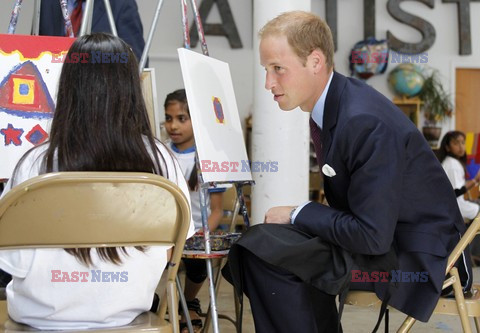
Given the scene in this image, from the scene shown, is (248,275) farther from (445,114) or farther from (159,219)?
(445,114)

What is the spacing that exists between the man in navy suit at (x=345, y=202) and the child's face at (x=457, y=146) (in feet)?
15.2

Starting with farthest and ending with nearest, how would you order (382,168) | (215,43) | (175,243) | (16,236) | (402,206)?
(215,43) → (402,206) → (382,168) → (175,243) → (16,236)

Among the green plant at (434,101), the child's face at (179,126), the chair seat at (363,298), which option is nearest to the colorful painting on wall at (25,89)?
the child's face at (179,126)

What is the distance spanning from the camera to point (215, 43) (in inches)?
346

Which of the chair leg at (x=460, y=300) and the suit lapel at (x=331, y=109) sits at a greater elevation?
the suit lapel at (x=331, y=109)

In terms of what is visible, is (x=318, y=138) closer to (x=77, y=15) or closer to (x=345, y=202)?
(x=345, y=202)

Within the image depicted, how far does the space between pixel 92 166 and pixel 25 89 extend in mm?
1105

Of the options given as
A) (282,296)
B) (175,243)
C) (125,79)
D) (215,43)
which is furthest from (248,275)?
(215,43)

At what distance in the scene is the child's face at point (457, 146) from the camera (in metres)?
6.79

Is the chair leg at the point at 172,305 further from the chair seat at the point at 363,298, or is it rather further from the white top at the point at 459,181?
the white top at the point at 459,181

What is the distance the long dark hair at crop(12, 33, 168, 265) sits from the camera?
188 centimetres

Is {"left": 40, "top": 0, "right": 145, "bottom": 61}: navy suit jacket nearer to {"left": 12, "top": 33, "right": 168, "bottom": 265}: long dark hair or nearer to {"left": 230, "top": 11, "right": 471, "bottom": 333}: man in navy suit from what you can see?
{"left": 230, "top": 11, "right": 471, "bottom": 333}: man in navy suit

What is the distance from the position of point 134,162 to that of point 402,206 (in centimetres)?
83

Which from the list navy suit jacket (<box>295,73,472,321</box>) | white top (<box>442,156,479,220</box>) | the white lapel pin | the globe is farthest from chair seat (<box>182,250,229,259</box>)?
the globe
